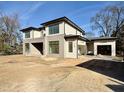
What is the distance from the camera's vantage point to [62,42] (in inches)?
834

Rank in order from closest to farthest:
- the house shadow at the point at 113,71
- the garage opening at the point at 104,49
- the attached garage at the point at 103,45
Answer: the house shadow at the point at 113,71
the attached garage at the point at 103,45
the garage opening at the point at 104,49

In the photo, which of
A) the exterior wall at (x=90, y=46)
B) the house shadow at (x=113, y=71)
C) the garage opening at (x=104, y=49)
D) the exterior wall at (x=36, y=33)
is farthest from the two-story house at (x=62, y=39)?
the house shadow at (x=113, y=71)

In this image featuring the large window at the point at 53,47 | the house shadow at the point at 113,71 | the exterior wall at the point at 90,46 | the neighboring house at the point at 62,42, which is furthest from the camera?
the exterior wall at the point at 90,46

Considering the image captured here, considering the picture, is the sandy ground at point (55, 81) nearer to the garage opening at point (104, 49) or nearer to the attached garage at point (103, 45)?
the attached garage at point (103, 45)

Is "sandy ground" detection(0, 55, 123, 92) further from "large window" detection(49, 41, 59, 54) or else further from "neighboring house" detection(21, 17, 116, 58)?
"large window" detection(49, 41, 59, 54)

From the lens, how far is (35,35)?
30.0 m

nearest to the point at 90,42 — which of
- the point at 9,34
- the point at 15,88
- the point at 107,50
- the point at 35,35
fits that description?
the point at 107,50

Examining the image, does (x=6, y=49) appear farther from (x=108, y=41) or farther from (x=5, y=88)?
(x=5, y=88)

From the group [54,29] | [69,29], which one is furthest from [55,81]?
[69,29]

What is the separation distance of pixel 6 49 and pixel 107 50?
88.9 ft

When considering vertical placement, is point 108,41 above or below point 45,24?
below

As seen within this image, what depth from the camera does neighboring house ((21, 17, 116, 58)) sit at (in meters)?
20.8

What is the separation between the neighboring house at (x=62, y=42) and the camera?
68.3 ft

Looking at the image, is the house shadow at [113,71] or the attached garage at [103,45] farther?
the attached garage at [103,45]
